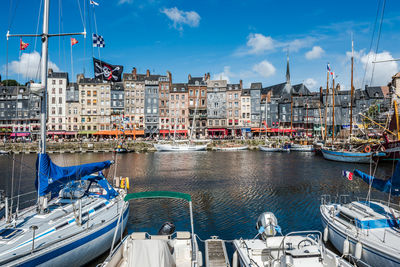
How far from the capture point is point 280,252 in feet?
33.2

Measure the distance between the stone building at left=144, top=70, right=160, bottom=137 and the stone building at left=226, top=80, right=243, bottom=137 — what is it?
23103 millimetres

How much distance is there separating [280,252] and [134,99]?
266 feet

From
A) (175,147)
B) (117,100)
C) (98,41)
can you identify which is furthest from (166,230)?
(117,100)

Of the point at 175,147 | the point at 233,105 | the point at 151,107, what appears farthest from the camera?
the point at 233,105

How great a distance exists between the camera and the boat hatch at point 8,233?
10.1 metres

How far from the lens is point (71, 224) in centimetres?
1181

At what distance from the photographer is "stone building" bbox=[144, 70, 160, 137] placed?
86.7m

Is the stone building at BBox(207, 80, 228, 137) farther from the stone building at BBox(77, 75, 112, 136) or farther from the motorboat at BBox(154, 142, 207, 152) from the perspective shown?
the stone building at BBox(77, 75, 112, 136)

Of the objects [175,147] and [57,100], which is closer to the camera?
[175,147]

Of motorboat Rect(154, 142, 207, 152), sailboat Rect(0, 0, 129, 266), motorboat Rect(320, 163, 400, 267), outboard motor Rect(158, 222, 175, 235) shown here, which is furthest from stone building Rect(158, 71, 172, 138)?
motorboat Rect(320, 163, 400, 267)

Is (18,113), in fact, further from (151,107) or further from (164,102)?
(164,102)

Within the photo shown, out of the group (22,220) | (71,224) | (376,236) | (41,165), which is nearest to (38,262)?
(71,224)

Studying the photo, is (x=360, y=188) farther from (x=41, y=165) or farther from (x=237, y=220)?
(x=41, y=165)

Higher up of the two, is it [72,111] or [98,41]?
[98,41]
